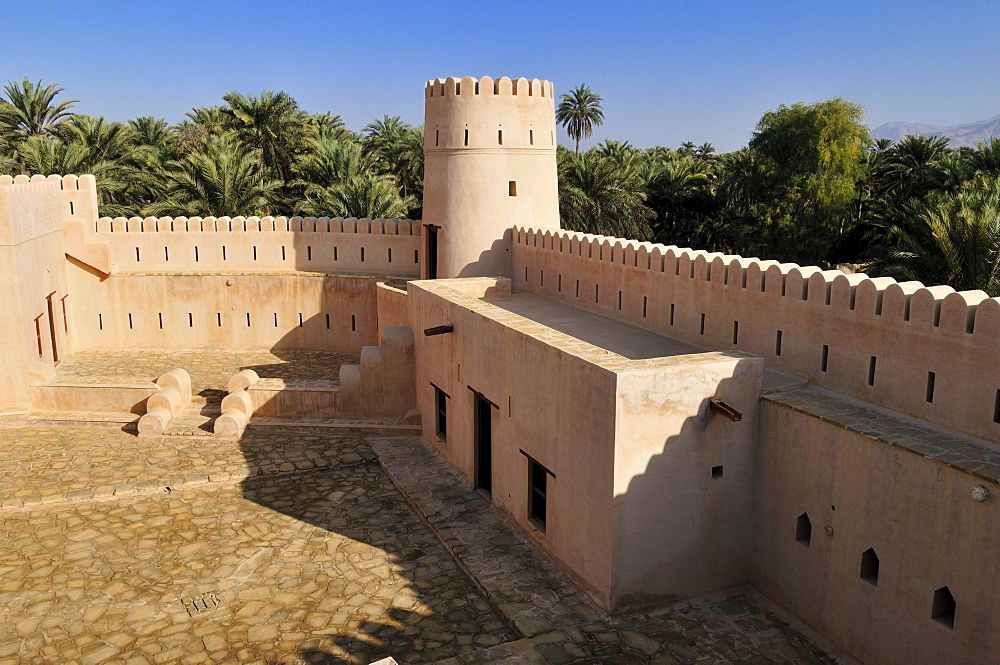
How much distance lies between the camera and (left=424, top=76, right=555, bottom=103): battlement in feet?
48.8

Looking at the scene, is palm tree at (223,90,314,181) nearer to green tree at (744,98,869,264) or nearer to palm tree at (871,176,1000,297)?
green tree at (744,98,869,264)

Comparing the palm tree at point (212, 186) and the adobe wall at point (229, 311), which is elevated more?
the palm tree at point (212, 186)

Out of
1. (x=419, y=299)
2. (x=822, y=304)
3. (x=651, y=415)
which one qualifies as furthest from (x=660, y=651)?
(x=419, y=299)

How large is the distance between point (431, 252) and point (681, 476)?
930 centimetres

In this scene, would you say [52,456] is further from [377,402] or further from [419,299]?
[419,299]

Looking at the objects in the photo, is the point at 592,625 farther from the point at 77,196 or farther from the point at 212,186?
the point at 212,186

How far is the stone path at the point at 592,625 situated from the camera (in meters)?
7.61

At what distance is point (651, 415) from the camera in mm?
8008

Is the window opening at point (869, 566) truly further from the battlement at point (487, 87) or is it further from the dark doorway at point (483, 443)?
the battlement at point (487, 87)

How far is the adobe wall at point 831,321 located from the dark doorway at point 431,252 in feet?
15.2

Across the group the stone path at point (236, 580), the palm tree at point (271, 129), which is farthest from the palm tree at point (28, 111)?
the stone path at point (236, 580)

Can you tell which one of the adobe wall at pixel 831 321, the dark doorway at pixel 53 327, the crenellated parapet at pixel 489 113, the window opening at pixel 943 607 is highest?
the crenellated parapet at pixel 489 113

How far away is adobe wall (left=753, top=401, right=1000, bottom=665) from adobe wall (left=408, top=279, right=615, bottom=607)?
1.76 metres

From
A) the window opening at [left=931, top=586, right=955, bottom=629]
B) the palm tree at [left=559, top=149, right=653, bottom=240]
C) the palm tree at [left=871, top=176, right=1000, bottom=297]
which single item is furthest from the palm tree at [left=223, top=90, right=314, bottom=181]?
the window opening at [left=931, top=586, right=955, bottom=629]
